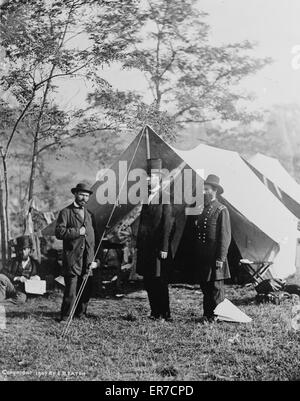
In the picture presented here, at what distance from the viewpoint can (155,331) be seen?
4.96 metres

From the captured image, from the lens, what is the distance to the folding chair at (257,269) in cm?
662

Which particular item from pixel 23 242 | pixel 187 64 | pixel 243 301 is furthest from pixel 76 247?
pixel 187 64

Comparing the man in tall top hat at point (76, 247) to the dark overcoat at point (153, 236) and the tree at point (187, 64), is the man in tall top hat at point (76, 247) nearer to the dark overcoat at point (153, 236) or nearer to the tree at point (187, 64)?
the dark overcoat at point (153, 236)

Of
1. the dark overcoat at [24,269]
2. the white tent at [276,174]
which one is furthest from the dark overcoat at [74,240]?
the white tent at [276,174]

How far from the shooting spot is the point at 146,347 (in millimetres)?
4469

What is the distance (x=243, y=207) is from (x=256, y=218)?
0.25 meters

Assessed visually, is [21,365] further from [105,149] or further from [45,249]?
[105,149]

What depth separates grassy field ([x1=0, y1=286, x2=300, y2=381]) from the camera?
12.8 ft

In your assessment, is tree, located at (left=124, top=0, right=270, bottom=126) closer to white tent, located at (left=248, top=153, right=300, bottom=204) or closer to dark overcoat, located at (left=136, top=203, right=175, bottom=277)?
white tent, located at (left=248, top=153, right=300, bottom=204)

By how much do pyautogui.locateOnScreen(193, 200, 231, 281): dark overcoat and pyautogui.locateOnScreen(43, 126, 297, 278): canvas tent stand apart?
3.85ft

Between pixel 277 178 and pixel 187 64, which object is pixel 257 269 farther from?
pixel 187 64
